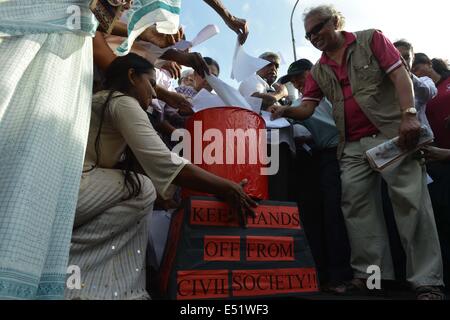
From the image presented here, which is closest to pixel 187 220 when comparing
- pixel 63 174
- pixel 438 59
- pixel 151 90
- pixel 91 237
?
pixel 91 237

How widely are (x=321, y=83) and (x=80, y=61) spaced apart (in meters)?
1.46

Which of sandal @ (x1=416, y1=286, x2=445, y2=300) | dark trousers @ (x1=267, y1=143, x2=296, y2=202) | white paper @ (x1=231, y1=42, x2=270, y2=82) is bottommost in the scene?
sandal @ (x1=416, y1=286, x2=445, y2=300)

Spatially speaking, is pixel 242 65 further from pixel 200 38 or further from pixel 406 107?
pixel 406 107

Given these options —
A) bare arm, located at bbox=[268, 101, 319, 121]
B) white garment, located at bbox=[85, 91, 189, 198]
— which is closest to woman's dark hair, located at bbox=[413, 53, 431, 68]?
bare arm, located at bbox=[268, 101, 319, 121]

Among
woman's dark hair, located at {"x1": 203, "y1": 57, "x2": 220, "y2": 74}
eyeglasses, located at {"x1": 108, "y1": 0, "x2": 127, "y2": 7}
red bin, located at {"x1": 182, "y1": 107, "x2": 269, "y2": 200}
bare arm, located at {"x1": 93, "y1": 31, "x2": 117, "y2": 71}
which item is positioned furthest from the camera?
woman's dark hair, located at {"x1": 203, "y1": 57, "x2": 220, "y2": 74}

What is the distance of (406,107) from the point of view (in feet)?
6.48

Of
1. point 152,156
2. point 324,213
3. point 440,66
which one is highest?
point 440,66

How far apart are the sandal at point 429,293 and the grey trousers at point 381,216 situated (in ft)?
0.07

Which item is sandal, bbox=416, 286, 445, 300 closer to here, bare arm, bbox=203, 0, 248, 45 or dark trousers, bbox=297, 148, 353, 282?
dark trousers, bbox=297, 148, 353, 282

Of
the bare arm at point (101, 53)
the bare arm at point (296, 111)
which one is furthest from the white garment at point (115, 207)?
the bare arm at point (296, 111)

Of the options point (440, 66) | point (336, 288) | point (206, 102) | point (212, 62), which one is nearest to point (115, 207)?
point (206, 102)

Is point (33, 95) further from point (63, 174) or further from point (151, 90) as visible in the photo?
point (151, 90)

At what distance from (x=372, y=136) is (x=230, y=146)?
32.1 inches

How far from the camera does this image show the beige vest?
2.12m
